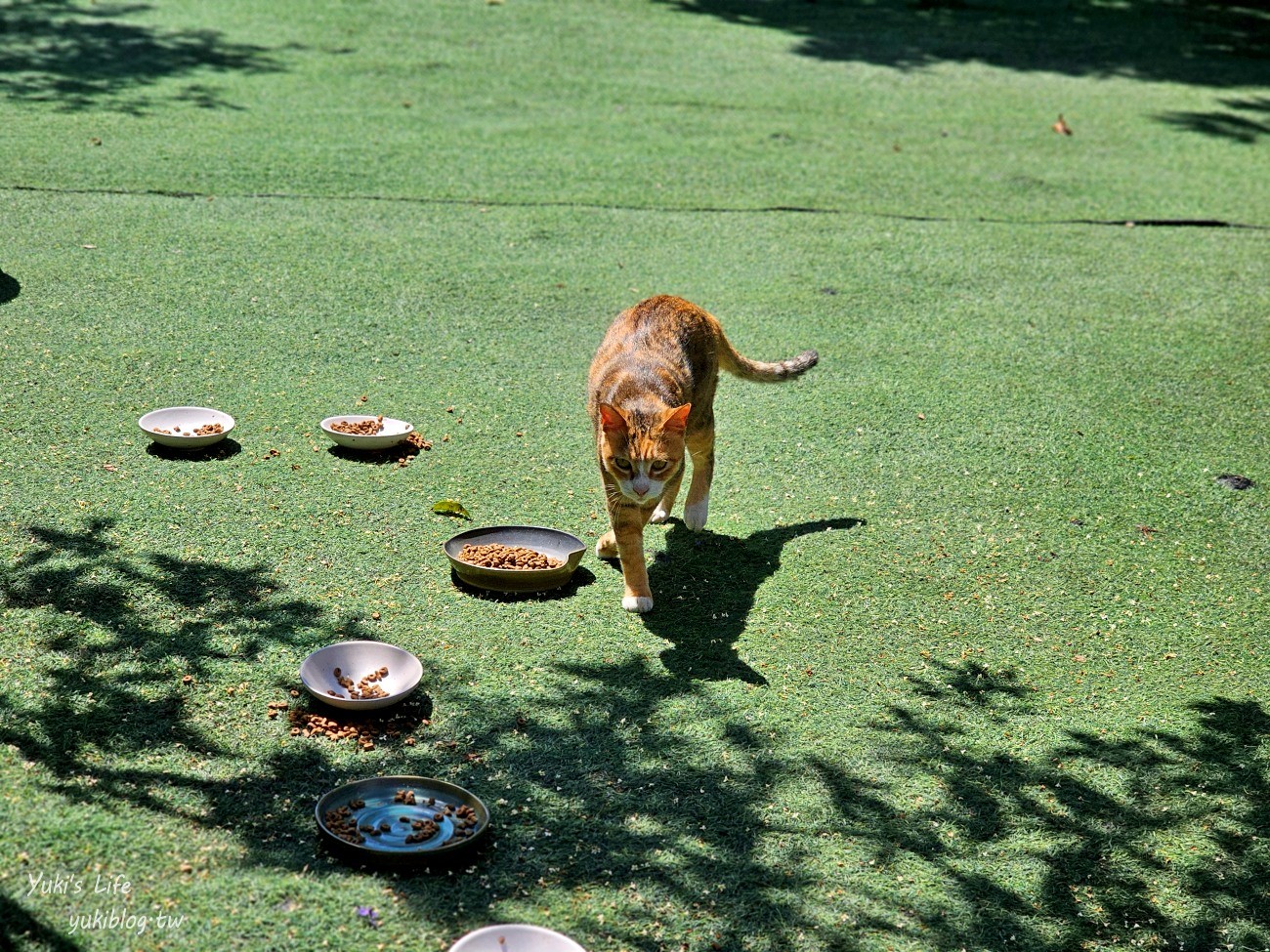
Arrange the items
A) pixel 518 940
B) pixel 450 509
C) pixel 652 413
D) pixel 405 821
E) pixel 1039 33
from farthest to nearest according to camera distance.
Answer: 1. pixel 1039 33
2. pixel 450 509
3. pixel 652 413
4. pixel 405 821
5. pixel 518 940

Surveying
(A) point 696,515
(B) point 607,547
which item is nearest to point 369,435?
(B) point 607,547

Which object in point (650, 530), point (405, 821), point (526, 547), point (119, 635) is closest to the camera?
point (405, 821)

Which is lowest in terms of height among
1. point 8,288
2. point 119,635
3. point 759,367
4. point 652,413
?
point 119,635

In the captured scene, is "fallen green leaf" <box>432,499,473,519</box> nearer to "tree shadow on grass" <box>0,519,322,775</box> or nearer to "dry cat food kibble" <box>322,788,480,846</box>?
"tree shadow on grass" <box>0,519,322,775</box>

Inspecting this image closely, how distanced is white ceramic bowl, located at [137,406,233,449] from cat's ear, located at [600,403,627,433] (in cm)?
251

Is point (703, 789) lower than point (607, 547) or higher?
lower

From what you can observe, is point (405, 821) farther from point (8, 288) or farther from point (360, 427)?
point (8, 288)

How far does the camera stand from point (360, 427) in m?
6.78

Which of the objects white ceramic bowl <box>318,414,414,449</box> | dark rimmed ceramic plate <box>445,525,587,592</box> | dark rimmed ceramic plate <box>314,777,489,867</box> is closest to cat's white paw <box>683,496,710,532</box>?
dark rimmed ceramic plate <box>445,525,587,592</box>

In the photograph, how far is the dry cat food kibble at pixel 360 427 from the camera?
22.1 feet

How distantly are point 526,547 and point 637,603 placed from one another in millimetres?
661

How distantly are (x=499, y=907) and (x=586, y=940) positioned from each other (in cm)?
31

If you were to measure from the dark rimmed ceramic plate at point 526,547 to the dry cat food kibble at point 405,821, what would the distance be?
145 cm

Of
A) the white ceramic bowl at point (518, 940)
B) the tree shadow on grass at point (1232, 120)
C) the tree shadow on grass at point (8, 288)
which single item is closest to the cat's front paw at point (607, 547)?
the white ceramic bowl at point (518, 940)
